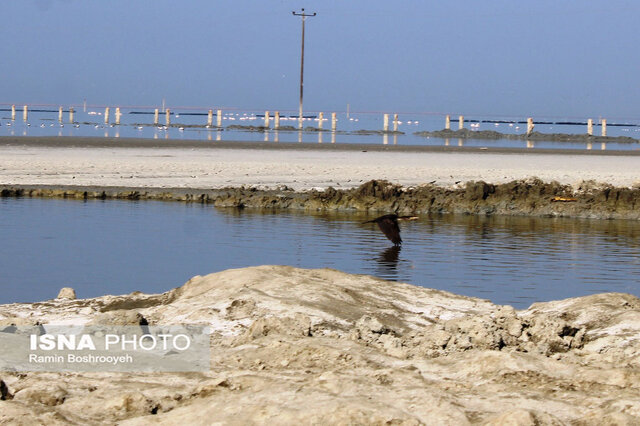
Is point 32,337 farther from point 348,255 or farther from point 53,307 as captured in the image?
point 348,255

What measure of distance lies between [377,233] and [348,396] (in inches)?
476

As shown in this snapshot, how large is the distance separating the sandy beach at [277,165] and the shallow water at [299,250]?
5.39 m

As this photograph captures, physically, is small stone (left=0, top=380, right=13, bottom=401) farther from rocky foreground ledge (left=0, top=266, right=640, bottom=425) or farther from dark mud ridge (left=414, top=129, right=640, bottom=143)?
dark mud ridge (left=414, top=129, right=640, bottom=143)

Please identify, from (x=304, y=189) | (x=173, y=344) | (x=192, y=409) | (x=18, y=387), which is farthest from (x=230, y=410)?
(x=304, y=189)

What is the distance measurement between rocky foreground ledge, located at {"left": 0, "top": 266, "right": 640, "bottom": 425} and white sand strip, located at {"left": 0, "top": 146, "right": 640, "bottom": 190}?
15.4 metres

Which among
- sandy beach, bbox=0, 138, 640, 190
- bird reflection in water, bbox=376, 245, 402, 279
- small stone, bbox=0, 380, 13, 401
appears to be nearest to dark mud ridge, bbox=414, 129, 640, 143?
sandy beach, bbox=0, 138, 640, 190

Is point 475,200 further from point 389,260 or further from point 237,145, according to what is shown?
point 237,145

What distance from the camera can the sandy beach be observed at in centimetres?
2816

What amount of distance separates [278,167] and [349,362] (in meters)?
25.3

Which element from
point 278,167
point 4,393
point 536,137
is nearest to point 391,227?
point 4,393

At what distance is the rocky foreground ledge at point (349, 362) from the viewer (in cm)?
606

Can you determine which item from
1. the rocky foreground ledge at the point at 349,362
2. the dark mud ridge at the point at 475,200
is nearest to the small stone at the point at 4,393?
the rocky foreground ledge at the point at 349,362

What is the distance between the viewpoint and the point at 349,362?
24.0ft

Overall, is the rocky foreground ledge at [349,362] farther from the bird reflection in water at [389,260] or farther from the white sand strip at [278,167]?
the white sand strip at [278,167]
